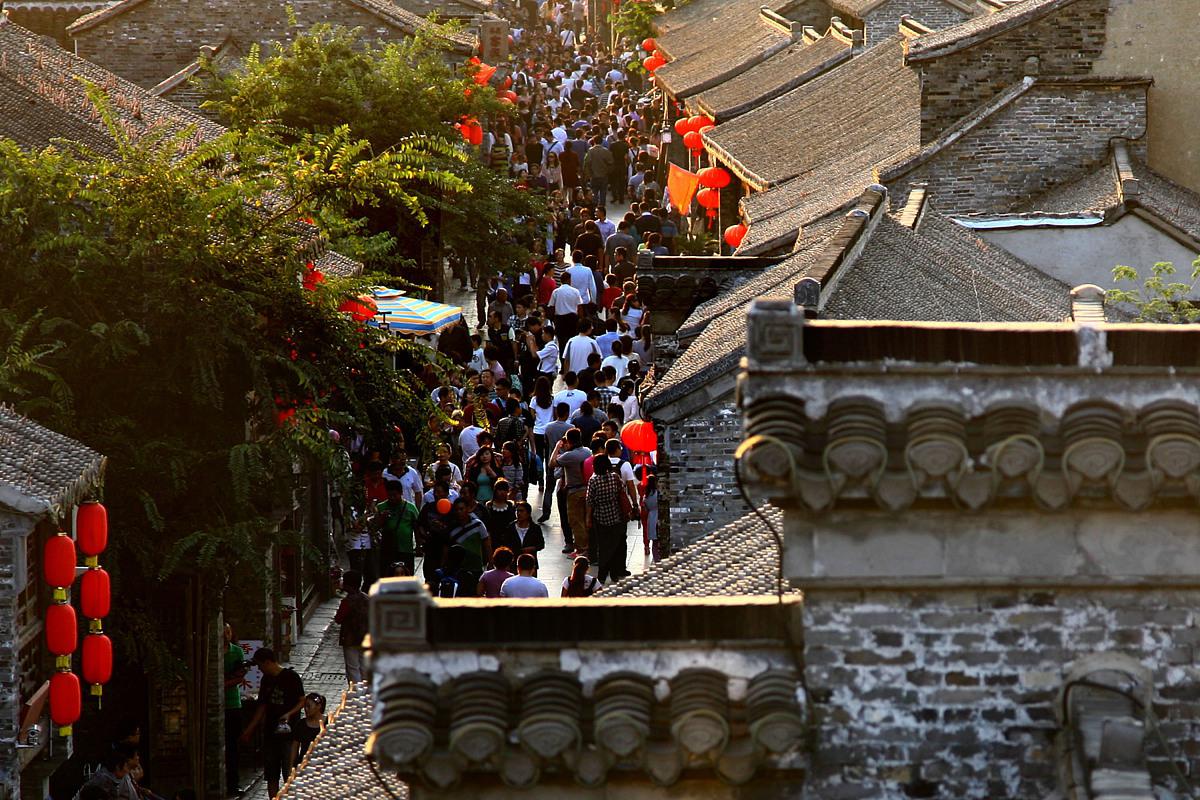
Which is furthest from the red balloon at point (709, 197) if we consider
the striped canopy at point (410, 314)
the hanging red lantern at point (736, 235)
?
the striped canopy at point (410, 314)

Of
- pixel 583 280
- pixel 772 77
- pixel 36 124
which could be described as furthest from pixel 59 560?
pixel 772 77

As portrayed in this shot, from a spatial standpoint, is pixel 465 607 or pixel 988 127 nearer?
pixel 465 607

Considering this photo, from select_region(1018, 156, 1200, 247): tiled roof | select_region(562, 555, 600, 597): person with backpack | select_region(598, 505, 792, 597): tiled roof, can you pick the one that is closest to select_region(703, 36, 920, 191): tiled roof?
select_region(1018, 156, 1200, 247): tiled roof

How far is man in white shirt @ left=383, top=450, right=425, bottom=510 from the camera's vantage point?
75.1ft

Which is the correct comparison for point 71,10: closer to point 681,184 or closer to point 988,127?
point 681,184

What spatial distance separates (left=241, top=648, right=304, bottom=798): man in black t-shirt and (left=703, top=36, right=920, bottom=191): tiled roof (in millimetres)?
13022

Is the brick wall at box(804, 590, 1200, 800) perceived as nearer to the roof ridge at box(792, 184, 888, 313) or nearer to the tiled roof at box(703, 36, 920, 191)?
the roof ridge at box(792, 184, 888, 313)

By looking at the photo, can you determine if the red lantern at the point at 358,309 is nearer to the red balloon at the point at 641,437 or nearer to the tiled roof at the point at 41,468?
the red balloon at the point at 641,437

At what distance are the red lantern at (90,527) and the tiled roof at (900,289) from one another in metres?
5.42

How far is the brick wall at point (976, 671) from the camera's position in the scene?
779 cm

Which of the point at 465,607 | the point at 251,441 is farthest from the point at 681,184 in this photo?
the point at 465,607

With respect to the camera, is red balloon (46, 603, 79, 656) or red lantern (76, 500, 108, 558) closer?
red balloon (46, 603, 79, 656)

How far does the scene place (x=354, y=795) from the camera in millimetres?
11680

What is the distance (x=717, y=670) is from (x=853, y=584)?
0.57m
